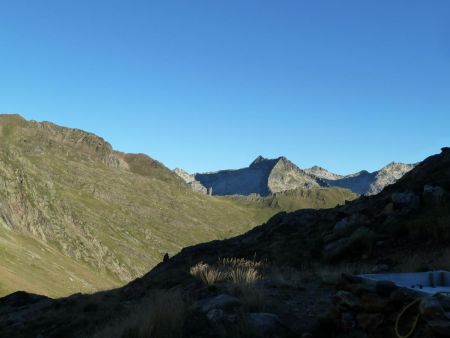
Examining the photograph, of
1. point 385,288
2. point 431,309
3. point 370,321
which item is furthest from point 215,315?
point 431,309

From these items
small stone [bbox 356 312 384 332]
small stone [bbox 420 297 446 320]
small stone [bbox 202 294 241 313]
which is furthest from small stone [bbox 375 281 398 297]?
small stone [bbox 202 294 241 313]

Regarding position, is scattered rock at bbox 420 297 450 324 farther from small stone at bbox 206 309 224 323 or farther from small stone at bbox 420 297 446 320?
small stone at bbox 206 309 224 323

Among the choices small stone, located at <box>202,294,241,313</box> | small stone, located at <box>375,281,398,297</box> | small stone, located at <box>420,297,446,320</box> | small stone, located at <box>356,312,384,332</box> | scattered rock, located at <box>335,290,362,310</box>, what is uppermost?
small stone, located at <box>375,281,398,297</box>

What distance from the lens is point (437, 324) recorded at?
7391mm

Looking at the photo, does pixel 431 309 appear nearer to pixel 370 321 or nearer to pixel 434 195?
pixel 370 321

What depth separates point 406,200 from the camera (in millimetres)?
26141

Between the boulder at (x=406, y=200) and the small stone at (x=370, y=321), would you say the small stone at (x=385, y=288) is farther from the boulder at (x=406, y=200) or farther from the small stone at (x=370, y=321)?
the boulder at (x=406, y=200)

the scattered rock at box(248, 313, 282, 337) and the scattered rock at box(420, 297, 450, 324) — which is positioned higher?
the scattered rock at box(420, 297, 450, 324)

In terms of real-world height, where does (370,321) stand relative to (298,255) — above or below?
below

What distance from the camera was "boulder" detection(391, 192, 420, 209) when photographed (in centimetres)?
2560

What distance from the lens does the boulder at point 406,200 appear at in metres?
25.6

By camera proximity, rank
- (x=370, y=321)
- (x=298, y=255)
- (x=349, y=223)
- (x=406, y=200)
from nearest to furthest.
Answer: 1. (x=370, y=321)
2. (x=298, y=255)
3. (x=406, y=200)
4. (x=349, y=223)

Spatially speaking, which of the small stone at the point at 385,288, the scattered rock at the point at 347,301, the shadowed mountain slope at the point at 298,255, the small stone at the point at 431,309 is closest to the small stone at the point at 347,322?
the scattered rock at the point at 347,301

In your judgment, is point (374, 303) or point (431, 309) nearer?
point (431, 309)
